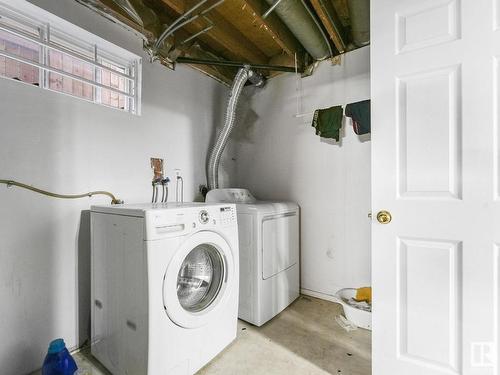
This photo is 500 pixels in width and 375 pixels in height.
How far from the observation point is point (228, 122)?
2377 millimetres

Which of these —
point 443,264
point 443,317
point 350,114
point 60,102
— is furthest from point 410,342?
point 60,102

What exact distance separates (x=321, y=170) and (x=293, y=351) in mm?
1505

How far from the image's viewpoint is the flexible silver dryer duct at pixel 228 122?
Answer: 2.33 metres

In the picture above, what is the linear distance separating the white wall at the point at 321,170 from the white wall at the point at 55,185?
123cm

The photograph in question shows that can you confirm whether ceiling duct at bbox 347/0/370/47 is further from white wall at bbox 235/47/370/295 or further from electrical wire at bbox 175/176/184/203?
electrical wire at bbox 175/176/184/203

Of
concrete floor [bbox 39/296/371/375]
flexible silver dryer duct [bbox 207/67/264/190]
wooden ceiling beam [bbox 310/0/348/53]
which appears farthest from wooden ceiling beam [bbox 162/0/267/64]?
concrete floor [bbox 39/296/371/375]

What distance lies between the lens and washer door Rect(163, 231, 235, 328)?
1341mm

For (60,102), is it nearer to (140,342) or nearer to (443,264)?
(140,342)

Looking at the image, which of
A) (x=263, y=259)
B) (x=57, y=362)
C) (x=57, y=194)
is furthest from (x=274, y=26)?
(x=57, y=362)

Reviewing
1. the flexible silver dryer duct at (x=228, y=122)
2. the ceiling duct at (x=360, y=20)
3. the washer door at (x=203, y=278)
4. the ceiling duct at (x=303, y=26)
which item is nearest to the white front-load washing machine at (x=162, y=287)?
the washer door at (x=203, y=278)

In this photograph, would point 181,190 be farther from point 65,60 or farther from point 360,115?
point 360,115

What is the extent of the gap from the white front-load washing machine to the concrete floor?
0.10 meters

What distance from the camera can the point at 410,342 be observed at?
44.9 inches

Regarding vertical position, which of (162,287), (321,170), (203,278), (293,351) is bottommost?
(293,351)
